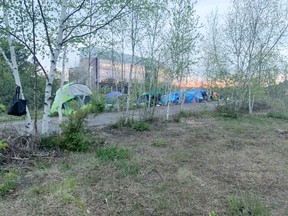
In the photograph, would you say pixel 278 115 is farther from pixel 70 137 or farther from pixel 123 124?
pixel 70 137

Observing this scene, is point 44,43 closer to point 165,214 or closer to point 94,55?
point 94,55

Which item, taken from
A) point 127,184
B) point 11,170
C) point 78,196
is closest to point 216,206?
Result: point 127,184

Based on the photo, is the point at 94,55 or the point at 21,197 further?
the point at 94,55

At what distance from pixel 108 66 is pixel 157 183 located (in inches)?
260

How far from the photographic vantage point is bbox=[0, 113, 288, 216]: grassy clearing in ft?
8.09

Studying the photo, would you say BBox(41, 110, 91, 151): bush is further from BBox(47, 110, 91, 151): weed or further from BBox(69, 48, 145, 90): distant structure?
BBox(69, 48, 145, 90): distant structure

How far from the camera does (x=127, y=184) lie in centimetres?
298

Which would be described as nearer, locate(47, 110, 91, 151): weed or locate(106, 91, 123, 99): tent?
locate(47, 110, 91, 151): weed

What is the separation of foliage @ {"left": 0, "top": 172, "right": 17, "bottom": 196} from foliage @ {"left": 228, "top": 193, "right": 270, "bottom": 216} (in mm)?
2395

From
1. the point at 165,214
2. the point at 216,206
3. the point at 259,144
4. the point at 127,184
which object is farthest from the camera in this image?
the point at 259,144

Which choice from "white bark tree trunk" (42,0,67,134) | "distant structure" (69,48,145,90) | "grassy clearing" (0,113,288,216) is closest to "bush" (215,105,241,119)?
"distant structure" (69,48,145,90)

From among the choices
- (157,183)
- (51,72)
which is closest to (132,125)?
(51,72)

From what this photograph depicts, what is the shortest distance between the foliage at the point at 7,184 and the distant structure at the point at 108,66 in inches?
159

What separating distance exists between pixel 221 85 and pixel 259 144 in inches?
244
